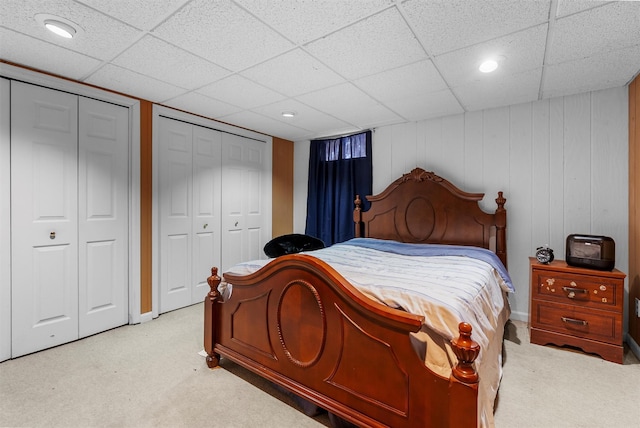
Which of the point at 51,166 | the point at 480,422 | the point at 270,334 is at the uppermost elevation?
the point at 51,166

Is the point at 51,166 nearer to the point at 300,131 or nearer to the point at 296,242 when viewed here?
the point at 296,242

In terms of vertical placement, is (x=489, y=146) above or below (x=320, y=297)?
above

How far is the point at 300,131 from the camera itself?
163 inches

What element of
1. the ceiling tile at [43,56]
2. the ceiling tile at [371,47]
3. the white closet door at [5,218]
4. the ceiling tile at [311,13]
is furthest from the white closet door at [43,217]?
the ceiling tile at [371,47]

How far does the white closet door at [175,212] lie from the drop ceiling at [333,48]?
0.43m

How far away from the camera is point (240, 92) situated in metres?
2.77

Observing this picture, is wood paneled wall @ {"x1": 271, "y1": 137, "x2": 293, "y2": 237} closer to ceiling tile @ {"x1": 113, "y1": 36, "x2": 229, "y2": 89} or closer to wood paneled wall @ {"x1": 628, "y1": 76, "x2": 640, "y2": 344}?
ceiling tile @ {"x1": 113, "y1": 36, "x2": 229, "y2": 89}

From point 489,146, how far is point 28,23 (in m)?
3.81

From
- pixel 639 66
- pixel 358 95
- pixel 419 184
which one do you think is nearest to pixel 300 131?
pixel 358 95

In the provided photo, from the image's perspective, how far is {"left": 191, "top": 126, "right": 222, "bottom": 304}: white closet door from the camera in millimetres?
3506

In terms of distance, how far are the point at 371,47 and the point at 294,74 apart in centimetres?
68

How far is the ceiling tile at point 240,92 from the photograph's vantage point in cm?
255

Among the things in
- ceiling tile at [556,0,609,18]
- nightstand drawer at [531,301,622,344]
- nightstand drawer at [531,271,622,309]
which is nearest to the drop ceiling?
ceiling tile at [556,0,609,18]

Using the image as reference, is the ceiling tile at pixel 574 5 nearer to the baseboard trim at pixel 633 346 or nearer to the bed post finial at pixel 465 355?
the bed post finial at pixel 465 355
